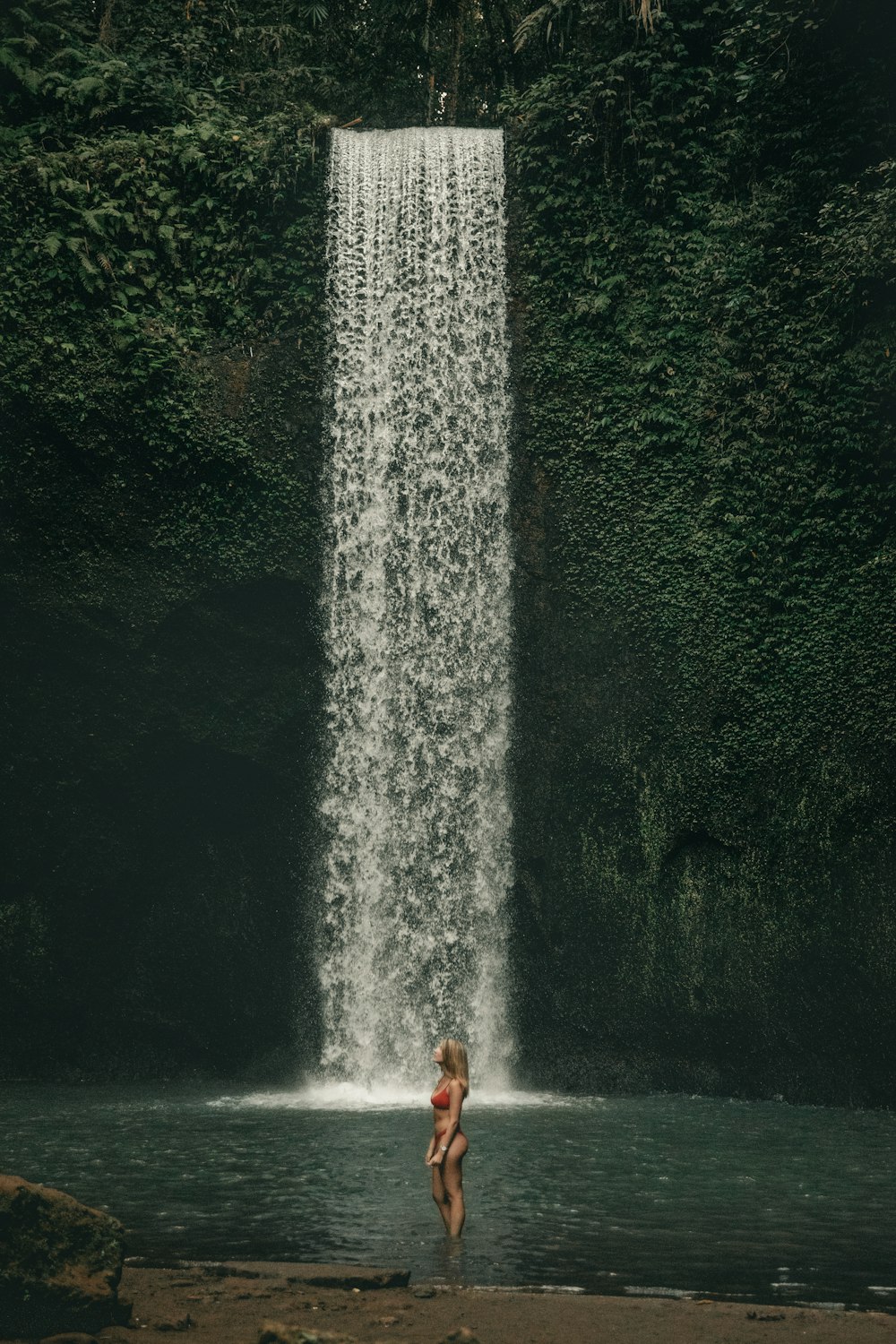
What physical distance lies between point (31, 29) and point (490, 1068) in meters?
15.0

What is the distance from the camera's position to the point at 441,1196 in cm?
766

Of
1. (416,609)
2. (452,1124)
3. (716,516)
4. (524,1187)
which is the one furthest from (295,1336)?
(716,516)

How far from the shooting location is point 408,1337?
5801 millimetres

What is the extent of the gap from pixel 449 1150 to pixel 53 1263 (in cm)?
235

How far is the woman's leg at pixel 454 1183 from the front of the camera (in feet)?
24.8

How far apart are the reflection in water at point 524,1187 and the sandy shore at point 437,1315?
313mm

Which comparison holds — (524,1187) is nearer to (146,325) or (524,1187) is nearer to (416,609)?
(416,609)

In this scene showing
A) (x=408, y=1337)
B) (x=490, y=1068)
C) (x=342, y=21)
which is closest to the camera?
(x=408, y=1337)

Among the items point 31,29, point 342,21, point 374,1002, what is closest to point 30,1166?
point 374,1002

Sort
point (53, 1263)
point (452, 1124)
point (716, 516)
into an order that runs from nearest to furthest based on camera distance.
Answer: point (53, 1263) < point (452, 1124) < point (716, 516)

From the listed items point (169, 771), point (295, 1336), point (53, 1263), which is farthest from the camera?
point (169, 771)

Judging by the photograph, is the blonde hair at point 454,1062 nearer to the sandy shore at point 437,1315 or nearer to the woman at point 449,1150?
the woman at point 449,1150

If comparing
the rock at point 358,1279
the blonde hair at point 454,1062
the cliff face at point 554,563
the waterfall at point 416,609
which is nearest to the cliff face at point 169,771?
the cliff face at point 554,563

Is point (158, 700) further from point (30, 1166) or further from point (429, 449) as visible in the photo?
point (30, 1166)
